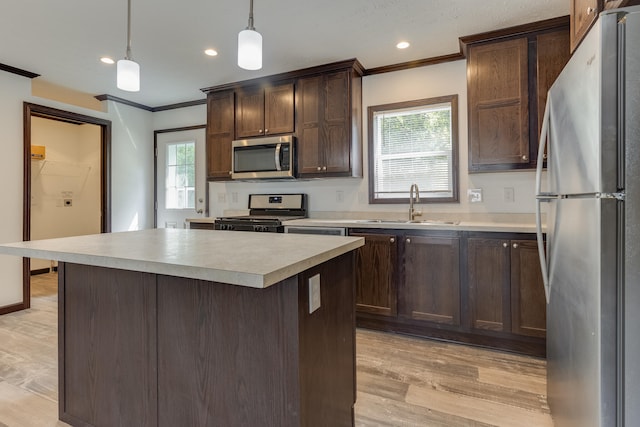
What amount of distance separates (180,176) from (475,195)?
12.5 feet

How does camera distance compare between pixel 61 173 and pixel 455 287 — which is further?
pixel 61 173

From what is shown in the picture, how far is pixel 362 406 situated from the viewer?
184 centimetres

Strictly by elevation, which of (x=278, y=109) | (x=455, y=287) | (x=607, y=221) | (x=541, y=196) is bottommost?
(x=455, y=287)

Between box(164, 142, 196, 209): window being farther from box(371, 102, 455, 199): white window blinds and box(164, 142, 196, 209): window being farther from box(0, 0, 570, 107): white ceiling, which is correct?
box(371, 102, 455, 199): white window blinds

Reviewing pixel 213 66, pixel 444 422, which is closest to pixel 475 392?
pixel 444 422

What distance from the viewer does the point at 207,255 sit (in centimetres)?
123

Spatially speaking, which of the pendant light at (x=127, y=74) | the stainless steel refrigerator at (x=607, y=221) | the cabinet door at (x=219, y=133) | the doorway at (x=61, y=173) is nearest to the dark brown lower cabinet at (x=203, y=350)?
the stainless steel refrigerator at (x=607, y=221)

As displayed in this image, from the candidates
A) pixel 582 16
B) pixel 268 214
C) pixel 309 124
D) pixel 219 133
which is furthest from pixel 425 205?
pixel 219 133

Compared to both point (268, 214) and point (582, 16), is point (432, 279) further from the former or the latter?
point (268, 214)

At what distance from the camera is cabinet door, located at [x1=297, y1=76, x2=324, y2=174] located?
132 inches

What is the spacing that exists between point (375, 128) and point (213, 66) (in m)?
1.74

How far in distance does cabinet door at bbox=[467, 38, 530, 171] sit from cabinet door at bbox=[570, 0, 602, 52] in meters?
0.90

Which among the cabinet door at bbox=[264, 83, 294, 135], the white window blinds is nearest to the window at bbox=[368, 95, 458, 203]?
the white window blinds

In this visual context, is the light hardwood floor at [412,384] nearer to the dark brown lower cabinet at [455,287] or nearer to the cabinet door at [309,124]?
the dark brown lower cabinet at [455,287]
